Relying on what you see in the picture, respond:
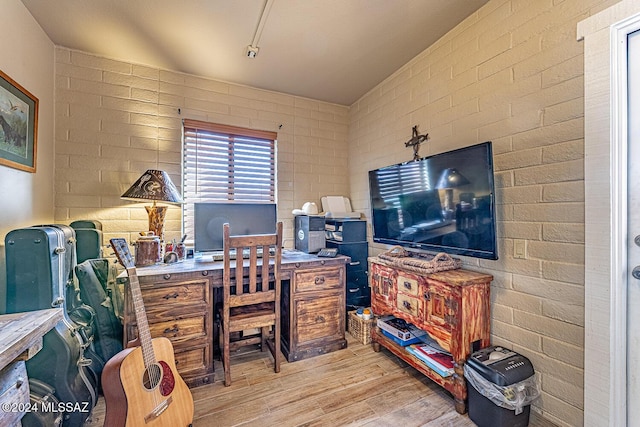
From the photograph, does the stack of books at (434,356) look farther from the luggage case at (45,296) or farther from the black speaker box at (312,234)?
the luggage case at (45,296)

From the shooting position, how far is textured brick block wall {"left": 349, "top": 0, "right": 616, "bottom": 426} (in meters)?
1.44

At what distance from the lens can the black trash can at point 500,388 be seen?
1427mm

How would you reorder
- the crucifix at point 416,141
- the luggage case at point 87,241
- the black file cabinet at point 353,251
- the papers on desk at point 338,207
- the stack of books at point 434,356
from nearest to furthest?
the stack of books at point 434,356 → the luggage case at point 87,241 → the crucifix at point 416,141 → the black file cabinet at point 353,251 → the papers on desk at point 338,207

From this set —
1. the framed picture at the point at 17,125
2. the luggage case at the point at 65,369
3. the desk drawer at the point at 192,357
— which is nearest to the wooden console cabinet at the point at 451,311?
the desk drawer at the point at 192,357

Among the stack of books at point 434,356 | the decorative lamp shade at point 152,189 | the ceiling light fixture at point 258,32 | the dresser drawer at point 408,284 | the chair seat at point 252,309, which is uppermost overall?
the ceiling light fixture at point 258,32

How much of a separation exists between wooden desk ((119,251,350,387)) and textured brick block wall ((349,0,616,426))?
3.97ft

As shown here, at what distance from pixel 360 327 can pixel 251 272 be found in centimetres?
130

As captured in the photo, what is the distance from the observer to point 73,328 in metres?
1.50

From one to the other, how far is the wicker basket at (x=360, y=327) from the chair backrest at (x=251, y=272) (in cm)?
98

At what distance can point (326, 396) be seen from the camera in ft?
5.96

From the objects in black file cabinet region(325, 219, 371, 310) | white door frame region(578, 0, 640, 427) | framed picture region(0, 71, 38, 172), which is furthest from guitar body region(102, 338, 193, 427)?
white door frame region(578, 0, 640, 427)

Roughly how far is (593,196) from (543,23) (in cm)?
107

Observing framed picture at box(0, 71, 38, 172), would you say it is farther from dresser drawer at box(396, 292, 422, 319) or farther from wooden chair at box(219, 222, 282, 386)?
dresser drawer at box(396, 292, 422, 319)

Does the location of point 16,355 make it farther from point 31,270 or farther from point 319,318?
point 319,318
